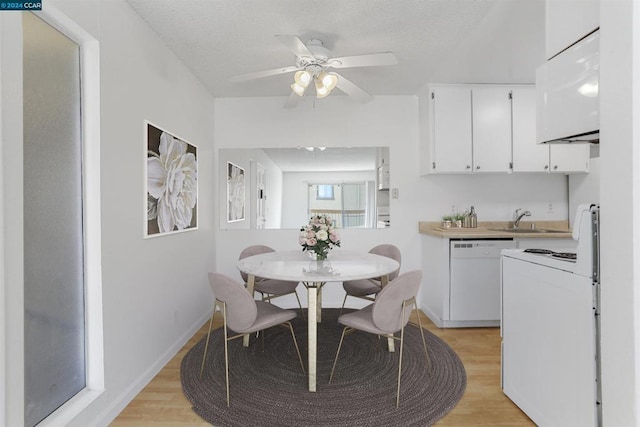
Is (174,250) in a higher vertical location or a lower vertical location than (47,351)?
higher

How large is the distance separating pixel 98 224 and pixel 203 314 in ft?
6.17

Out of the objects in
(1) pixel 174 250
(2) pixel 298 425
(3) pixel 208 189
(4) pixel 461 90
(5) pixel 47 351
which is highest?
(4) pixel 461 90

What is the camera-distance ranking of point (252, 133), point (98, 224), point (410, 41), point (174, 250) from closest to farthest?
1. point (98, 224)
2. point (410, 41)
3. point (174, 250)
4. point (252, 133)

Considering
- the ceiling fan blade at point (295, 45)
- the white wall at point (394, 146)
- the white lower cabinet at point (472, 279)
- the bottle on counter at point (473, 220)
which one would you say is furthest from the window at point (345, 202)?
the ceiling fan blade at point (295, 45)

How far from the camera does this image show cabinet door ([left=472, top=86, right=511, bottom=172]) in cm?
346

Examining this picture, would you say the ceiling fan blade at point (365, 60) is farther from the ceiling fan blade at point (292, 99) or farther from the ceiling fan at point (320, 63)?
the ceiling fan blade at point (292, 99)

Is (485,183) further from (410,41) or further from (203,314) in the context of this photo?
(203,314)

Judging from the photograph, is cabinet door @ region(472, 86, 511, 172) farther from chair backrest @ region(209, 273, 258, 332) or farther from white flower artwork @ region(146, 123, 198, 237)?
white flower artwork @ region(146, 123, 198, 237)

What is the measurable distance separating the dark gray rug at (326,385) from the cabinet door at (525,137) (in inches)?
82.7

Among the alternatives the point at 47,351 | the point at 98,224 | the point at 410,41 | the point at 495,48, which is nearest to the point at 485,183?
the point at 495,48

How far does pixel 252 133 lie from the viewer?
3.88 m

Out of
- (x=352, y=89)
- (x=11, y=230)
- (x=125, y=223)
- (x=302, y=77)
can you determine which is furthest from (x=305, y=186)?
(x=11, y=230)

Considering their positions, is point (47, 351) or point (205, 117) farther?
point (205, 117)

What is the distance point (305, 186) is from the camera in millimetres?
3959
